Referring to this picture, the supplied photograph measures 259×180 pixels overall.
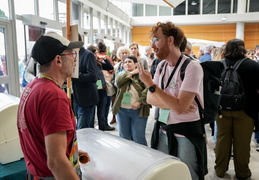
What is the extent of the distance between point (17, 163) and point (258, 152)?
10.9 feet

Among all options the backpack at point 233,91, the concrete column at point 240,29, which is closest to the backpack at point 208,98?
the backpack at point 233,91

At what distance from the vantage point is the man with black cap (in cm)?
99

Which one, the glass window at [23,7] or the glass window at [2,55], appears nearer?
the glass window at [2,55]

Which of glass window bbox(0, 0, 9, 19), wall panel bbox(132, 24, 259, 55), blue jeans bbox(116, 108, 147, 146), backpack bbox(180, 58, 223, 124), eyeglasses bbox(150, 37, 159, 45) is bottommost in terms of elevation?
blue jeans bbox(116, 108, 147, 146)

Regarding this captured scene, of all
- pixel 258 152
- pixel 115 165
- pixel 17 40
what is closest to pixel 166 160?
pixel 115 165

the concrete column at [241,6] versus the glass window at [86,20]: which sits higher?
the concrete column at [241,6]

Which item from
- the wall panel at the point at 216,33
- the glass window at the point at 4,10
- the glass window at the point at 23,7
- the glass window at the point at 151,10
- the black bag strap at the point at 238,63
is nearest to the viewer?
the black bag strap at the point at 238,63

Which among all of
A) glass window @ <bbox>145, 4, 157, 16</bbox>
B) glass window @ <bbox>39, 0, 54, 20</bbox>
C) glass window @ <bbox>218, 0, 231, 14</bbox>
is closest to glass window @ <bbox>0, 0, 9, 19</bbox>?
glass window @ <bbox>39, 0, 54, 20</bbox>

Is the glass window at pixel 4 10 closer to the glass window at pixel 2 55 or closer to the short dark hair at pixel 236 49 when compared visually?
the glass window at pixel 2 55

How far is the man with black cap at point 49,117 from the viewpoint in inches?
38.9

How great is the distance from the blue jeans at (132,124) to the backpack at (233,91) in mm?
959

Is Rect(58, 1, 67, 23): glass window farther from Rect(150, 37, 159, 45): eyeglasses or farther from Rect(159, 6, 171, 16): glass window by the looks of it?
Rect(159, 6, 171, 16): glass window

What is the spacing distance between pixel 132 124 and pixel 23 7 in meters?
2.71

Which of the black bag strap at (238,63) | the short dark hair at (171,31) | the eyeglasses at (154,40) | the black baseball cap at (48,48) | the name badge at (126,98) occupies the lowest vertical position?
the name badge at (126,98)
